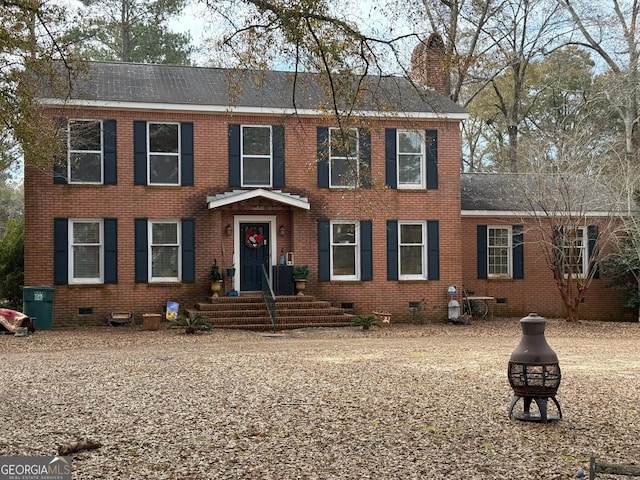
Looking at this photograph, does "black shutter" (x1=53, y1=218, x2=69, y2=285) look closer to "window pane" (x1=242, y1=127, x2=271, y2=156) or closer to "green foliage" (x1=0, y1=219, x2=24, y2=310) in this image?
"green foliage" (x1=0, y1=219, x2=24, y2=310)

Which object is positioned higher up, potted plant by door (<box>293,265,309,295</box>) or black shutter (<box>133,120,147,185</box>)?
black shutter (<box>133,120,147,185</box>)

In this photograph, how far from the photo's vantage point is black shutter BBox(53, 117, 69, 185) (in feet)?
57.7

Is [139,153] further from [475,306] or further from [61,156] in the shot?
[475,306]

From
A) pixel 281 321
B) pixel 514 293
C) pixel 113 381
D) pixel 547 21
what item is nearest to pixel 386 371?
pixel 113 381

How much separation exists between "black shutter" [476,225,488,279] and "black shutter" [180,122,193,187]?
27.9ft

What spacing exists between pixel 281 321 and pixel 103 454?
1180 centimetres

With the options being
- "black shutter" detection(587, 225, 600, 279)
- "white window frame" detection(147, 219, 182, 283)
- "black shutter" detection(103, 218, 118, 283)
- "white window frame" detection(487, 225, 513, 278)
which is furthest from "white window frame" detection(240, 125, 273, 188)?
"black shutter" detection(587, 225, 600, 279)

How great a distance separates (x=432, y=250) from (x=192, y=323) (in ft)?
22.8

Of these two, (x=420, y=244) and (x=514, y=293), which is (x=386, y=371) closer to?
(x=420, y=244)

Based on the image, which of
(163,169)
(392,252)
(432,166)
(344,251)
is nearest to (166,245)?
(163,169)

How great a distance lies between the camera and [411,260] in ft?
66.9

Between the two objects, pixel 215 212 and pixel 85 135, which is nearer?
pixel 85 135

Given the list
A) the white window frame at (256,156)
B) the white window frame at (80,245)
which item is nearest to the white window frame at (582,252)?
the white window frame at (256,156)

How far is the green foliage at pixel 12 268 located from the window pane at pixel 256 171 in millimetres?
6579
